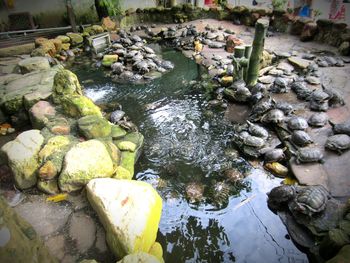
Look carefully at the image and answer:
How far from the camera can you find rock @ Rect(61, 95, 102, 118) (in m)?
5.37

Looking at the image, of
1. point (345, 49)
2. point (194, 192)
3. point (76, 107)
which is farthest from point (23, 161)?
point (345, 49)

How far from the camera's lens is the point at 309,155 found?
4875mm

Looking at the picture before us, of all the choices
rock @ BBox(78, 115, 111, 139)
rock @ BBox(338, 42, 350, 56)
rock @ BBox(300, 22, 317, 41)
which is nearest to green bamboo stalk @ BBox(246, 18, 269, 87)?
rock @ BBox(338, 42, 350, 56)

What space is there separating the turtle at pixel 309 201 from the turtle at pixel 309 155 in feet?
2.33

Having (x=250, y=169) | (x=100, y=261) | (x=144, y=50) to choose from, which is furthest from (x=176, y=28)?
(x=100, y=261)

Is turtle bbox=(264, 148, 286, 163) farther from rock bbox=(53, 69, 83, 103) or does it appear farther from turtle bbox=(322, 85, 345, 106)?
rock bbox=(53, 69, 83, 103)

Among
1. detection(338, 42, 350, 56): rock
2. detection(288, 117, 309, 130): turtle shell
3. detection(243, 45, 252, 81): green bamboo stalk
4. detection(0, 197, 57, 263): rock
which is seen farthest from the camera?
detection(338, 42, 350, 56): rock

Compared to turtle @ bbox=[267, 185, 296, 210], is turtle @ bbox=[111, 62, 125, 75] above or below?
above

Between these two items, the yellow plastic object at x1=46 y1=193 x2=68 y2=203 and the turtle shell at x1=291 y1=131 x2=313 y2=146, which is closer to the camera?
the yellow plastic object at x1=46 y1=193 x2=68 y2=203

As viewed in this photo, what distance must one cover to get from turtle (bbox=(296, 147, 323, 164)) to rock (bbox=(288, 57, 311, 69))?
4.11 metres

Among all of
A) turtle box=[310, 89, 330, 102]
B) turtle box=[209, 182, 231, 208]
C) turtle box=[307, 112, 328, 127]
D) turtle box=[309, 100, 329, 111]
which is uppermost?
turtle box=[310, 89, 330, 102]

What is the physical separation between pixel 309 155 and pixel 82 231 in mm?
4087

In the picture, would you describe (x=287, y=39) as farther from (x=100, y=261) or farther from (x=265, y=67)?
(x=100, y=261)

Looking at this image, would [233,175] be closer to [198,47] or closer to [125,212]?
[125,212]
